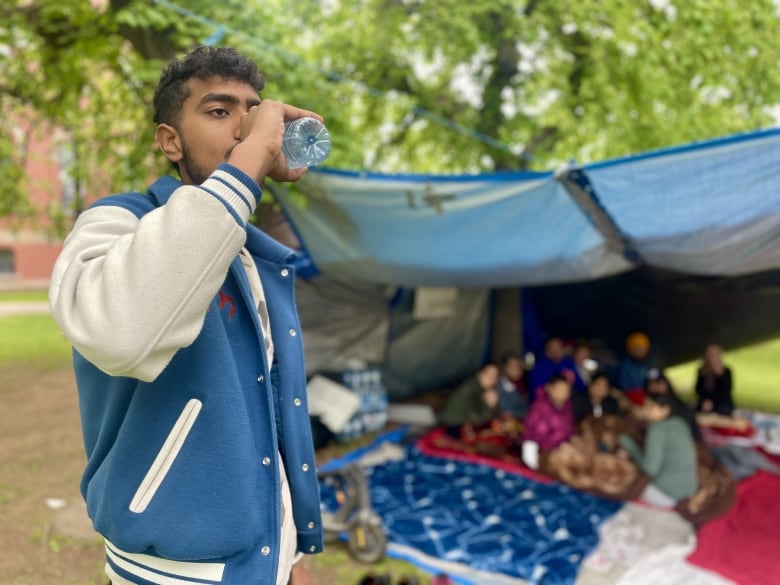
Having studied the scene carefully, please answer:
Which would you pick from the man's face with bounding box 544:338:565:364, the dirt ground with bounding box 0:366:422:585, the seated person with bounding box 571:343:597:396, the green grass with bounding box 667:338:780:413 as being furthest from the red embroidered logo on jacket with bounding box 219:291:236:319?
the green grass with bounding box 667:338:780:413

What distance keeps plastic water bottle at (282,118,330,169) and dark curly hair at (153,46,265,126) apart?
154mm

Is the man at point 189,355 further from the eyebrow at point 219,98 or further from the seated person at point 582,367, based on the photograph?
the seated person at point 582,367

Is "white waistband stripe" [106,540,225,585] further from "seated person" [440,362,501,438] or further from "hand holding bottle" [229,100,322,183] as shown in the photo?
"seated person" [440,362,501,438]

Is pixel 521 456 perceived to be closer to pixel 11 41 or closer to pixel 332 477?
pixel 332 477

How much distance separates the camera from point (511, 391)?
5320mm

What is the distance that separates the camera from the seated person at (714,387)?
5430mm

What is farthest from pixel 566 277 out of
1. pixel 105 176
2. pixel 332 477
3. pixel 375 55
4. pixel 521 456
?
pixel 105 176

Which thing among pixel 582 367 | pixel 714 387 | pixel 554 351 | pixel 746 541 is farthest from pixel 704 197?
pixel 582 367

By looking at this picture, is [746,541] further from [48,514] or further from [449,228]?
[48,514]

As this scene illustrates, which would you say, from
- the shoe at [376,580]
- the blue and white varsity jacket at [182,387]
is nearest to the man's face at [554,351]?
the shoe at [376,580]

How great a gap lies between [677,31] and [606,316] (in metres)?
3.20

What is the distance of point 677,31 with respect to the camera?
16.9 feet

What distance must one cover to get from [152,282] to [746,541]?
3619 millimetres

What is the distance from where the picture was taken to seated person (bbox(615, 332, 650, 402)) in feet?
19.8
